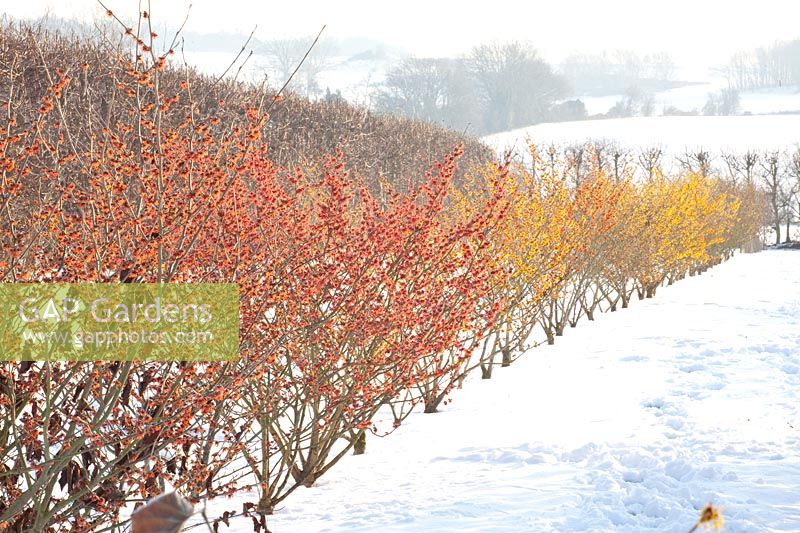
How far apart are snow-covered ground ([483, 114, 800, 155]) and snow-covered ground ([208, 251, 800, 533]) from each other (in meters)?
54.7

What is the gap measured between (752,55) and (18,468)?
14330cm

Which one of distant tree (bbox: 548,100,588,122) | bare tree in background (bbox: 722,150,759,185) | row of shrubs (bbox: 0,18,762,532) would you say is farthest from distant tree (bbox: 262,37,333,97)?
row of shrubs (bbox: 0,18,762,532)

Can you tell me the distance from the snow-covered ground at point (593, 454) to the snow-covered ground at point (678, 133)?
180 feet

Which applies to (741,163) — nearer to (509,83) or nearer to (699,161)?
(699,161)

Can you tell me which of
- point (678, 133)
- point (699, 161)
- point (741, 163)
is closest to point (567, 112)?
point (678, 133)

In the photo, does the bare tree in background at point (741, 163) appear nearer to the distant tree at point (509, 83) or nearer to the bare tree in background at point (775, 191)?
the bare tree in background at point (775, 191)

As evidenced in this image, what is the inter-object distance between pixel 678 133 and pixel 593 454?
76.7 meters

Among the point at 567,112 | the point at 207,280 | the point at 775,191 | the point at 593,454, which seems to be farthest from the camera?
the point at 567,112

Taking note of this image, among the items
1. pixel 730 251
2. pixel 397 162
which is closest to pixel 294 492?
pixel 397 162

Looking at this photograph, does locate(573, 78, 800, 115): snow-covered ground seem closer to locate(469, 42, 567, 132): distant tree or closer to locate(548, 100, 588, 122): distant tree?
locate(548, 100, 588, 122): distant tree

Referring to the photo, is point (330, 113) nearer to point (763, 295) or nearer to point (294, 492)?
point (763, 295)

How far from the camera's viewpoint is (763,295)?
18531 mm

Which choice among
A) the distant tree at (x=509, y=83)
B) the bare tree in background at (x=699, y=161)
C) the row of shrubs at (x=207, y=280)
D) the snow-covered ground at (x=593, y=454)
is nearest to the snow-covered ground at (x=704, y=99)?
the distant tree at (x=509, y=83)

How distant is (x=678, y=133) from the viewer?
75750 millimetres
